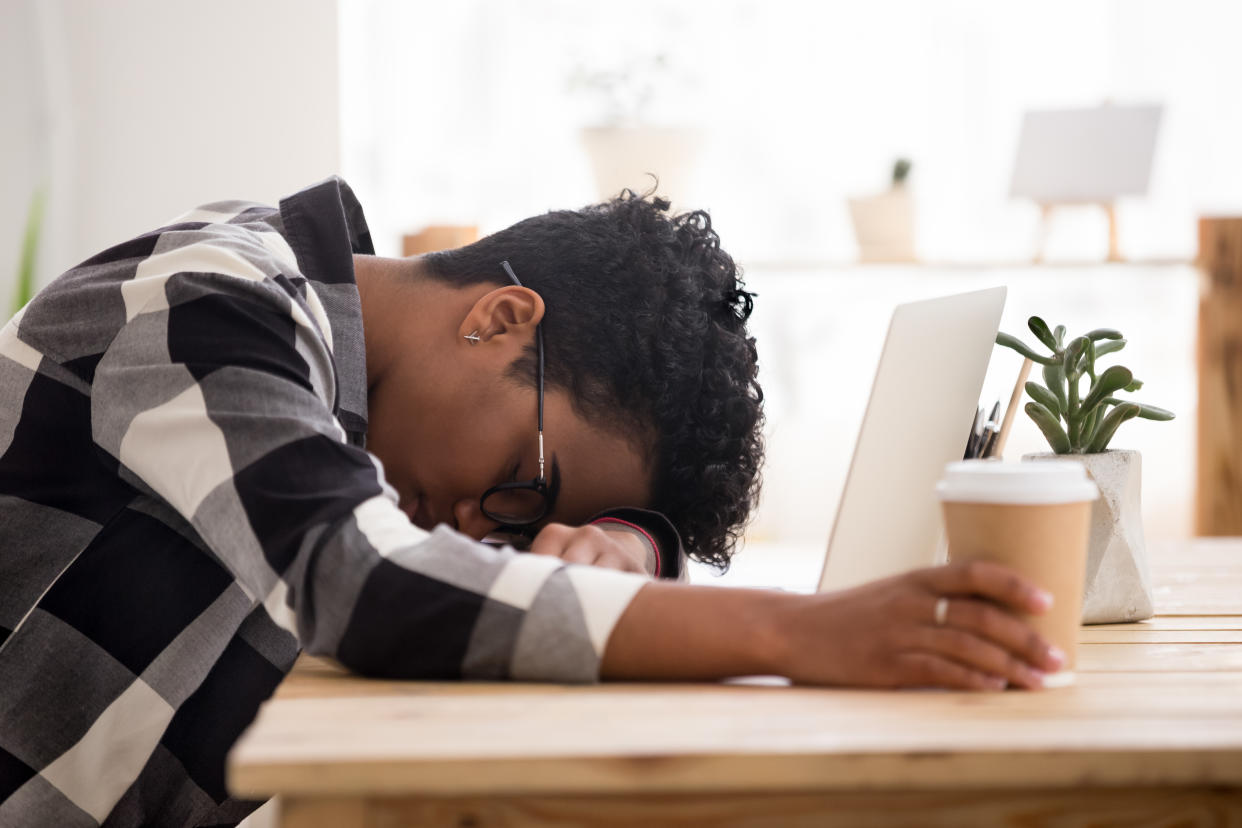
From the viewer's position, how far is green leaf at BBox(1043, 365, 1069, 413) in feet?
3.11

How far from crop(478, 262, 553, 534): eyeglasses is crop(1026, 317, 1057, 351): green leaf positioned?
0.42m

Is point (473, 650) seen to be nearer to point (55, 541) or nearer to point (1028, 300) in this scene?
point (55, 541)

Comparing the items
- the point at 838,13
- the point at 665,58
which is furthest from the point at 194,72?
the point at 838,13

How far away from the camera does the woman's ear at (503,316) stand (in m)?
1.08

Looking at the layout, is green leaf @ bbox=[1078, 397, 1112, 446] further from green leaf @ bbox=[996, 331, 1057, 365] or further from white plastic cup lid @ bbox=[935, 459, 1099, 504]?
white plastic cup lid @ bbox=[935, 459, 1099, 504]

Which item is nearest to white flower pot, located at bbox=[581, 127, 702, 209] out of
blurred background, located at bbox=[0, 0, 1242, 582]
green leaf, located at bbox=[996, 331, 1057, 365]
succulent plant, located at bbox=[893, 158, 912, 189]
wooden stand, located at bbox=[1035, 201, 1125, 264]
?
blurred background, located at bbox=[0, 0, 1242, 582]

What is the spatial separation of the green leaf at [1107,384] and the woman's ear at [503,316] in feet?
1.58

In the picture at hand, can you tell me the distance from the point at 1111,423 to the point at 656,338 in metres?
0.41

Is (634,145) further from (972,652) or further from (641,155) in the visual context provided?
(972,652)

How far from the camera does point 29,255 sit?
2697 mm

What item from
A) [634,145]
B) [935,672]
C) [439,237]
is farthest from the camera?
[634,145]

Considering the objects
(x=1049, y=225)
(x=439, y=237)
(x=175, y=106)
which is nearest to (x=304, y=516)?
(x=439, y=237)

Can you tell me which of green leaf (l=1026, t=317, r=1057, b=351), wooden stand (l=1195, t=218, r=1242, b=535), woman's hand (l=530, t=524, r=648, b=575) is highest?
green leaf (l=1026, t=317, r=1057, b=351)

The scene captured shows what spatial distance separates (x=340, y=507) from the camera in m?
0.68
